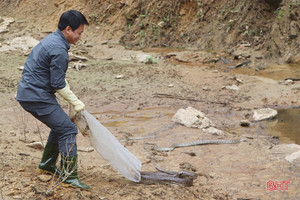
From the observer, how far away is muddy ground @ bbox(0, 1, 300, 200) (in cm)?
351

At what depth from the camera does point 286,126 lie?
20.3 feet

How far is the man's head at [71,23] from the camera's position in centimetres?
313

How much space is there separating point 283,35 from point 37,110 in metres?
10.2

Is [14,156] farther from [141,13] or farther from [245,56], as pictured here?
[141,13]

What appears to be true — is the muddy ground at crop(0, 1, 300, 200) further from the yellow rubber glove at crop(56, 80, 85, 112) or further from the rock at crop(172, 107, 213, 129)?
the yellow rubber glove at crop(56, 80, 85, 112)

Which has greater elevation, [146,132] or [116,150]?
[116,150]

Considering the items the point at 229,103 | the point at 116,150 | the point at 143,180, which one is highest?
the point at 116,150

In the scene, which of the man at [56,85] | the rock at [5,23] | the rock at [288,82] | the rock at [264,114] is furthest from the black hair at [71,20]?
the rock at [5,23]

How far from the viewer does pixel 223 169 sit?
431 cm

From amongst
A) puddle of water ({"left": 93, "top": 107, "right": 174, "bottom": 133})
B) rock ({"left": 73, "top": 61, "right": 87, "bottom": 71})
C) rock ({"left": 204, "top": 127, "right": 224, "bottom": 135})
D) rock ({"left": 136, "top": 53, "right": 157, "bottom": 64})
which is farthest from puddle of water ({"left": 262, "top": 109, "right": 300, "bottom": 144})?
rock ({"left": 73, "top": 61, "right": 87, "bottom": 71})

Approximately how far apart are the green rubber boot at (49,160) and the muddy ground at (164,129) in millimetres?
134

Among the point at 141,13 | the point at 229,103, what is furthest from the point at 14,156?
the point at 141,13

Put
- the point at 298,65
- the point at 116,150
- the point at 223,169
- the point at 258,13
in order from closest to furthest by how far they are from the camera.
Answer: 1. the point at 116,150
2. the point at 223,169
3. the point at 298,65
4. the point at 258,13

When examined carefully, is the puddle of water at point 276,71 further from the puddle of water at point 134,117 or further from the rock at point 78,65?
the rock at point 78,65
